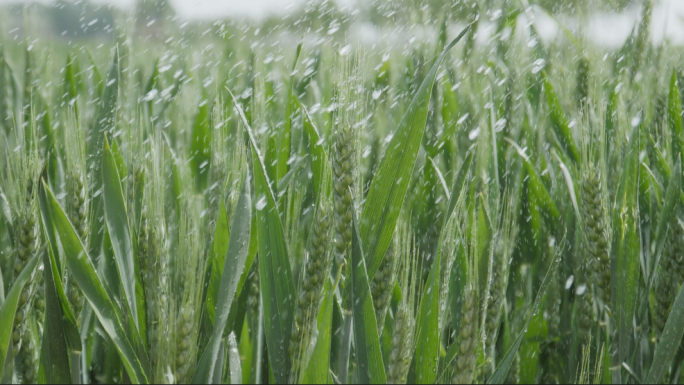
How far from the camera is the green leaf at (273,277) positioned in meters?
0.48

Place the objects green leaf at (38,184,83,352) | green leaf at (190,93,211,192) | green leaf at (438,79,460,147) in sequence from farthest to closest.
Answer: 1. green leaf at (438,79,460,147)
2. green leaf at (190,93,211,192)
3. green leaf at (38,184,83,352)

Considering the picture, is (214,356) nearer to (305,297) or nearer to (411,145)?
(305,297)

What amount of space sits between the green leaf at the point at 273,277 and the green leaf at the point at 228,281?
20 millimetres

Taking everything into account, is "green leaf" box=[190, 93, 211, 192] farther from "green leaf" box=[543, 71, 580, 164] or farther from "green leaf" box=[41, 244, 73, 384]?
"green leaf" box=[543, 71, 580, 164]

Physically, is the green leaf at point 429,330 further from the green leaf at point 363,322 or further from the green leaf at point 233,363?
the green leaf at point 233,363

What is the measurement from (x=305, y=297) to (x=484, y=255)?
20 cm

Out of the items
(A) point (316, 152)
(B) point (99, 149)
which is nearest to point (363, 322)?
(A) point (316, 152)

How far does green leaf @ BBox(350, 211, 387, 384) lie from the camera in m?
0.44

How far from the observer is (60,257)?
1.75 ft

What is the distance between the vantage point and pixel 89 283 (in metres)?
0.46

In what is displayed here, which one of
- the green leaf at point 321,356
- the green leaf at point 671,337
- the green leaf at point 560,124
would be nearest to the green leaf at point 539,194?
the green leaf at point 560,124

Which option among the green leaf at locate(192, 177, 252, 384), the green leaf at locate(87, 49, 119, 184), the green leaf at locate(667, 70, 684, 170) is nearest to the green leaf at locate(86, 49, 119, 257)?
the green leaf at locate(87, 49, 119, 184)

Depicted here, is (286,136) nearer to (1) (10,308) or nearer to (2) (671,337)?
(1) (10,308)

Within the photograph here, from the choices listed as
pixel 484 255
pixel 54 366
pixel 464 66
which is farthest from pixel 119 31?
pixel 484 255
